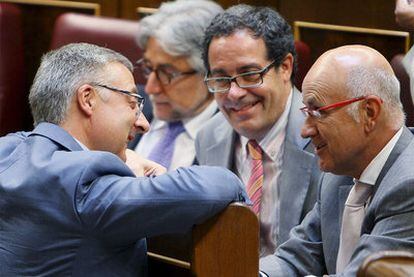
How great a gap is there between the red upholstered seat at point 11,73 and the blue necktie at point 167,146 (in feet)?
2.16

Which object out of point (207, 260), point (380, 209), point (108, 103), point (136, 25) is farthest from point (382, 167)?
point (136, 25)

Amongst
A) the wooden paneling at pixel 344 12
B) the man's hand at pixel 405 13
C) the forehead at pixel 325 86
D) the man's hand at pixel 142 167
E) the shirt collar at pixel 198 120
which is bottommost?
the shirt collar at pixel 198 120

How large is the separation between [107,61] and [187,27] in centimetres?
100

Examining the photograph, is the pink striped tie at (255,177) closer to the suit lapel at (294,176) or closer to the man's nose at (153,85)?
the suit lapel at (294,176)

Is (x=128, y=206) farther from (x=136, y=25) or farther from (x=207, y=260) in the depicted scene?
(x=136, y=25)

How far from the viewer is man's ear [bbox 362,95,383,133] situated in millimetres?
1600

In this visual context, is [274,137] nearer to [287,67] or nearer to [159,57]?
[287,67]

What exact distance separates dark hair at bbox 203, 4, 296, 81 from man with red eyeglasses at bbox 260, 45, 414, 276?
0.54 m

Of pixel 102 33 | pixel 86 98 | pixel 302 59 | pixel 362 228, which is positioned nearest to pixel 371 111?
pixel 362 228

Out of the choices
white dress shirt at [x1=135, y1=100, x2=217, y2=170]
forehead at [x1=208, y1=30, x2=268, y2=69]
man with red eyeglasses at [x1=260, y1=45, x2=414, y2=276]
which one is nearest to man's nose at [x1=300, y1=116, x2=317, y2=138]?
man with red eyeglasses at [x1=260, y1=45, x2=414, y2=276]

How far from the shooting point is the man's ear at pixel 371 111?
1.60 meters

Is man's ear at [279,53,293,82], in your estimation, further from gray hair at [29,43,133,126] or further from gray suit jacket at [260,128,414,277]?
gray hair at [29,43,133,126]

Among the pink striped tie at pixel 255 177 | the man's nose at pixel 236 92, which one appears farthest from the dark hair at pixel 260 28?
the pink striped tie at pixel 255 177

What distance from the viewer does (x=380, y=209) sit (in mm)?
1524
